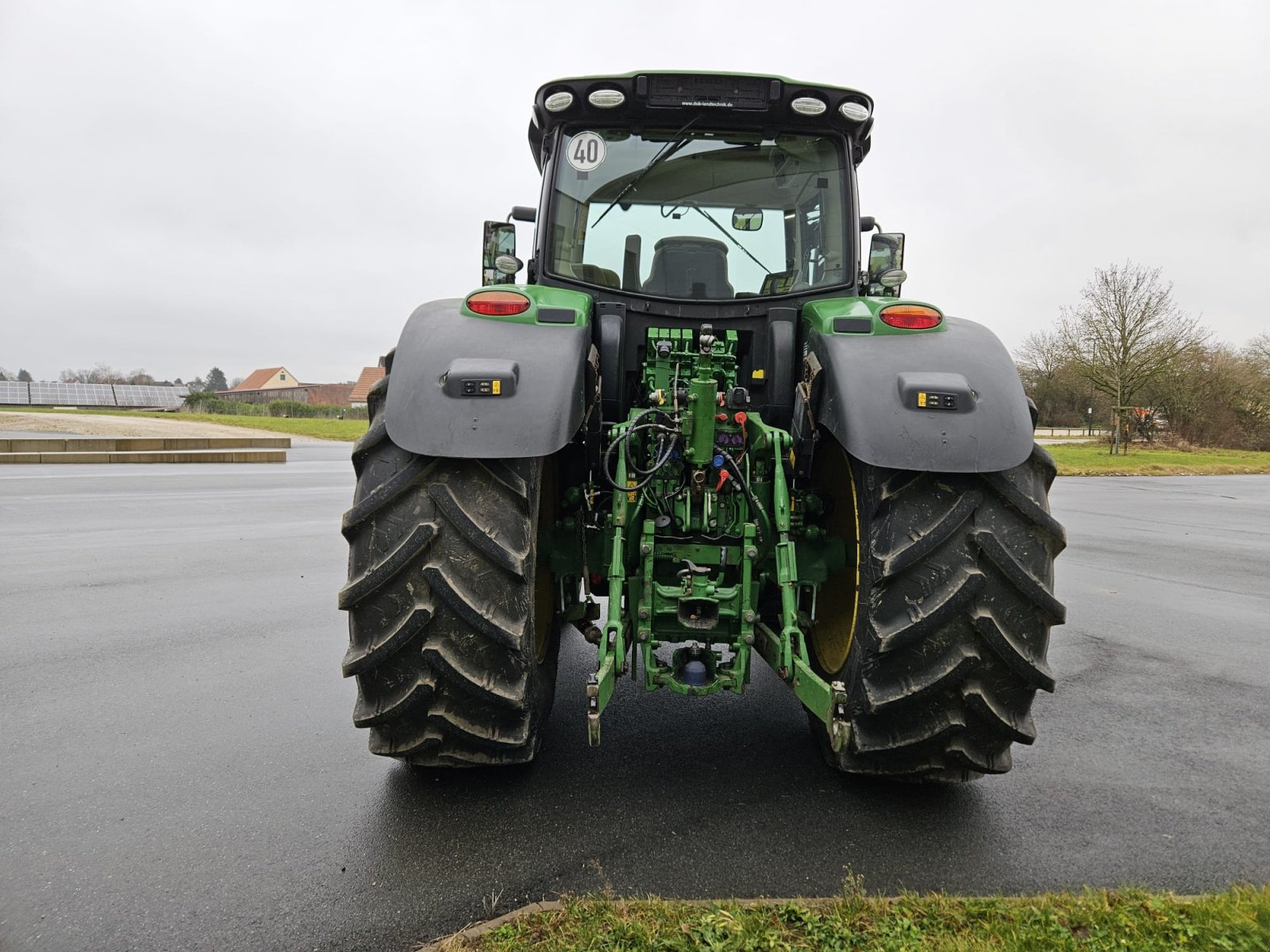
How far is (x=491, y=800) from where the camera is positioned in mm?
2691

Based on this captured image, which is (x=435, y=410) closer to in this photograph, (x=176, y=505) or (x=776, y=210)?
(x=776, y=210)

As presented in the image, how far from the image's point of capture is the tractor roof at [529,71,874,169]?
315cm

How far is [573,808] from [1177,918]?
1731 millimetres

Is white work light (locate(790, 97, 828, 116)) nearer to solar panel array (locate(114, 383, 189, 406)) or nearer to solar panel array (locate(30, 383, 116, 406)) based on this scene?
solar panel array (locate(30, 383, 116, 406))

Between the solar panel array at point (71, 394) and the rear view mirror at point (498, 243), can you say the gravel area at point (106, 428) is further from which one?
the solar panel array at point (71, 394)

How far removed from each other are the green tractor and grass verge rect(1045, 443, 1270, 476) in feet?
67.2

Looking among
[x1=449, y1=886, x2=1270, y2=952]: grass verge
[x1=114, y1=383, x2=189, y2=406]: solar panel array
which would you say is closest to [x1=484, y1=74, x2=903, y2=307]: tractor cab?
[x1=449, y1=886, x2=1270, y2=952]: grass verge

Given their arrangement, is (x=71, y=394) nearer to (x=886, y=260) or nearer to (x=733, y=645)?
(x=886, y=260)

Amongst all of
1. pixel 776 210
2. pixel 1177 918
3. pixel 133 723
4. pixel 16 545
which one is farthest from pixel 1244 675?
pixel 16 545

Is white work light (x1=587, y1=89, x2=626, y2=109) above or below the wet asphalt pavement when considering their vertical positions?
above

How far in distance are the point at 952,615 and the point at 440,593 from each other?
5.00ft

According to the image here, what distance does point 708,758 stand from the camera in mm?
3092

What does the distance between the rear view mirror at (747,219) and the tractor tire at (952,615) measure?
1.46 meters

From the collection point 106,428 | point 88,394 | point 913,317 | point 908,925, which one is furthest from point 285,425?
point 908,925
